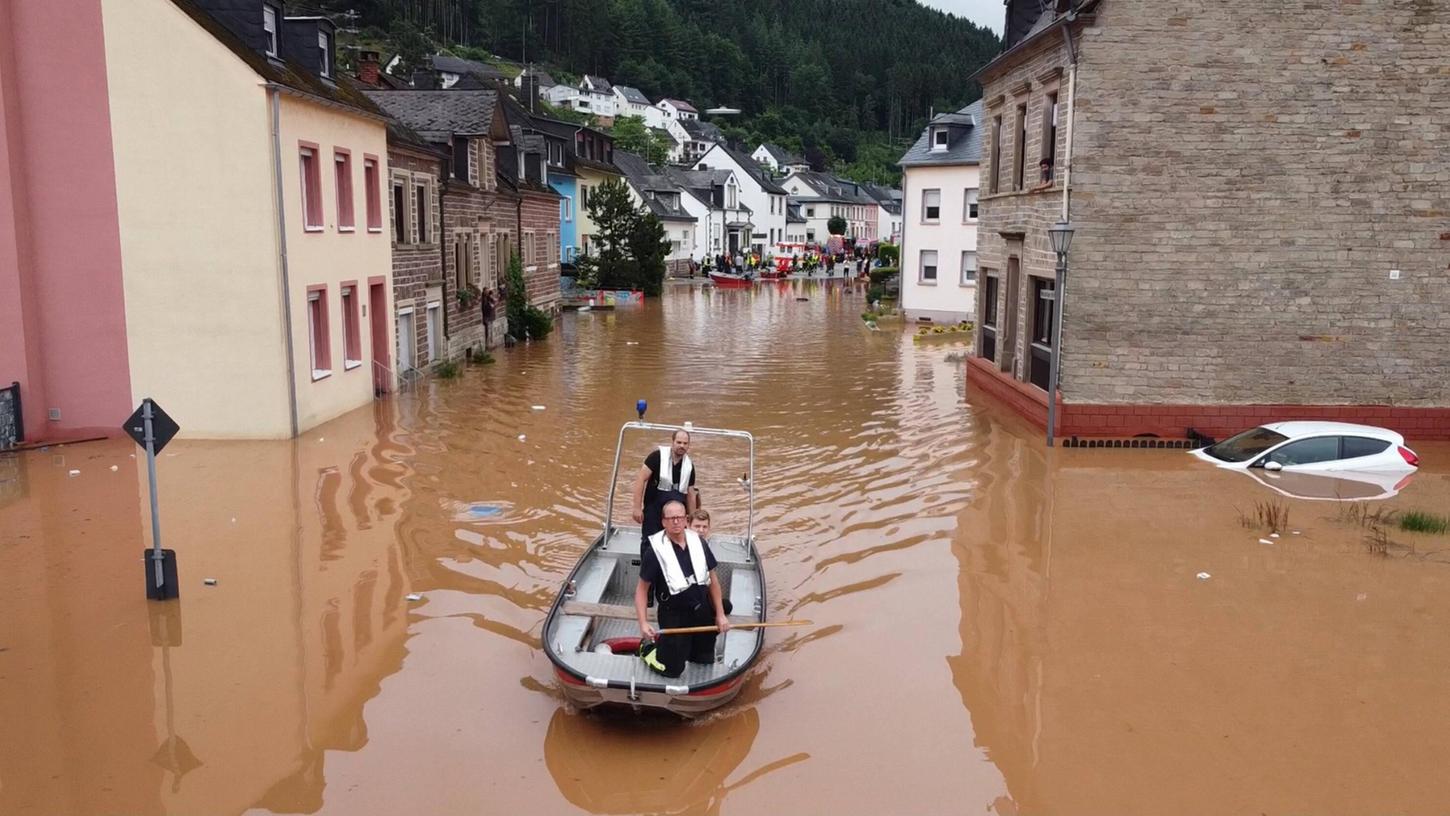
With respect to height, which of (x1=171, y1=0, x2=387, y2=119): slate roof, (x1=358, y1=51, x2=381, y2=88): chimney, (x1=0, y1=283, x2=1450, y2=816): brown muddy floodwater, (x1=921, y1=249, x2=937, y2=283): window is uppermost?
(x1=358, y1=51, x2=381, y2=88): chimney

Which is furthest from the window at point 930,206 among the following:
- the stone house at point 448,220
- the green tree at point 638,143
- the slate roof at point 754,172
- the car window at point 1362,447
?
the green tree at point 638,143

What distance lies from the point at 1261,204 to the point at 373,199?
1637 cm

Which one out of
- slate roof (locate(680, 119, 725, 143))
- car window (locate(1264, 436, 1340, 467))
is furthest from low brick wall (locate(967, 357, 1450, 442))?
slate roof (locate(680, 119, 725, 143))

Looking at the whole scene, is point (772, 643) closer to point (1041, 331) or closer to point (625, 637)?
point (625, 637)

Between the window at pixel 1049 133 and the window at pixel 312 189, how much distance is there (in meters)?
12.8

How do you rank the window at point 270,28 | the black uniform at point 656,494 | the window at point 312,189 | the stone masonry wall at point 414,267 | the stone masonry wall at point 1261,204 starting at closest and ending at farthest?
the black uniform at point 656,494
the stone masonry wall at point 1261,204
the window at point 270,28
the window at point 312,189
the stone masonry wall at point 414,267

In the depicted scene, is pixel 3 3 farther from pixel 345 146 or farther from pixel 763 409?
pixel 763 409

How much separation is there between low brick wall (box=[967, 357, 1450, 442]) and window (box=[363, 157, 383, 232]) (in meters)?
13.7

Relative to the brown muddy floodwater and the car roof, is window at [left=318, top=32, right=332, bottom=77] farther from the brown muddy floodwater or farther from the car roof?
the car roof

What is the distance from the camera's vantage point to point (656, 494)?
10.6m

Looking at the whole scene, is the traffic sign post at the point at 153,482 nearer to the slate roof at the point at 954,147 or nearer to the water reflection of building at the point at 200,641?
the water reflection of building at the point at 200,641

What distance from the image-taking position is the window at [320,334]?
19.9m

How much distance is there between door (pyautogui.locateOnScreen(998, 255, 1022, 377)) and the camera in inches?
903

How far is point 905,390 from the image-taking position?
84.4 feet
